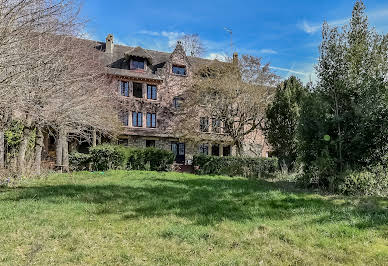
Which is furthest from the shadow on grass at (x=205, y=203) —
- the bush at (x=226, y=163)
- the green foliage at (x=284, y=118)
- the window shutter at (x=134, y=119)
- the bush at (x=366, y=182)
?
the window shutter at (x=134, y=119)

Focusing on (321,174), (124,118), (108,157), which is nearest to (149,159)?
(108,157)

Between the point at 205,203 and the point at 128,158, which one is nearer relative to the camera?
the point at 205,203

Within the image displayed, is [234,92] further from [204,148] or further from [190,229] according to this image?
[190,229]

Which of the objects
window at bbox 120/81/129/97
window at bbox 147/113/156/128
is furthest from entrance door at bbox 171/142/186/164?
window at bbox 120/81/129/97

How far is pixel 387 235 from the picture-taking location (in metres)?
4.17

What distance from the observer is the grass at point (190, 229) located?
352cm

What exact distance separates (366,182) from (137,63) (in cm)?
2211

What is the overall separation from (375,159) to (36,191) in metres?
10.4

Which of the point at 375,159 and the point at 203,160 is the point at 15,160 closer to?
the point at 203,160

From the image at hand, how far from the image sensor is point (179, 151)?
87.5 ft

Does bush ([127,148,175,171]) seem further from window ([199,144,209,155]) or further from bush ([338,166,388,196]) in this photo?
bush ([338,166,388,196])

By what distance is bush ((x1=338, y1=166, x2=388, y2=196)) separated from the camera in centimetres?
775

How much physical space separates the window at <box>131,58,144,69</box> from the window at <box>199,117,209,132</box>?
27.6ft

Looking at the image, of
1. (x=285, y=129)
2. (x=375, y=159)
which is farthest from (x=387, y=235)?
(x=285, y=129)
